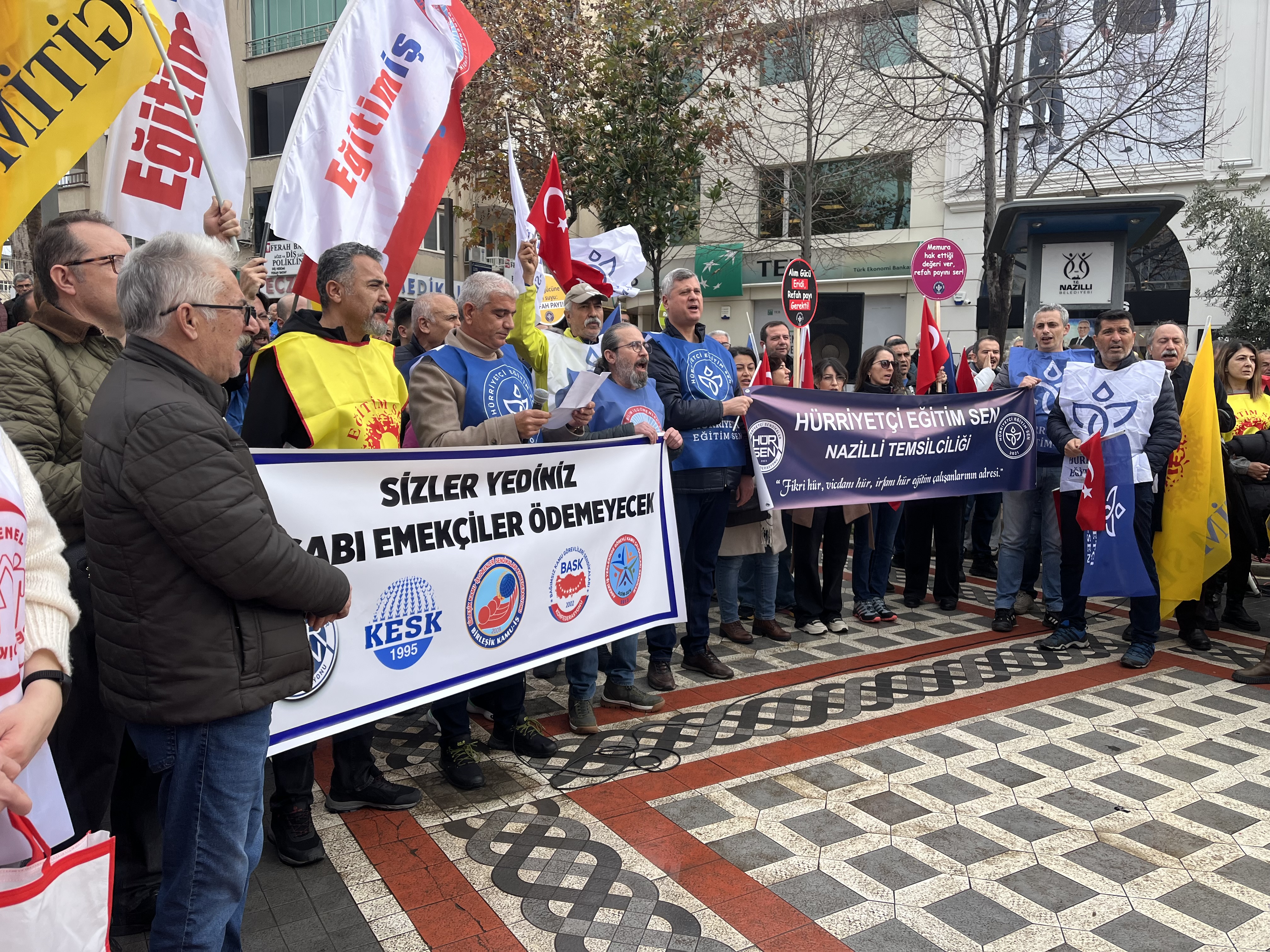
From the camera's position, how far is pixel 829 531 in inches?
265

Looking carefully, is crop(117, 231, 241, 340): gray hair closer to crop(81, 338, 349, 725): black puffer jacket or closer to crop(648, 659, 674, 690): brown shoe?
crop(81, 338, 349, 725): black puffer jacket

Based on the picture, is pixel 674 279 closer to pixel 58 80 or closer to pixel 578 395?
pixel 578 395

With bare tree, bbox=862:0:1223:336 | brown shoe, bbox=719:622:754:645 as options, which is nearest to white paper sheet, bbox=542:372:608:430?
brown shoe, bbox=719:622:754:645

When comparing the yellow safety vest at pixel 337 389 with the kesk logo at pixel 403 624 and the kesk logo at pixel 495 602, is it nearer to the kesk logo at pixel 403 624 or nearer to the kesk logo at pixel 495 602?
the kesk logo at pixel 403 624

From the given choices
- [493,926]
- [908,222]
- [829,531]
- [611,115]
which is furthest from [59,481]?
[908,222]

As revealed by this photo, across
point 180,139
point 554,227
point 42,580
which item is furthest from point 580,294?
point 42,580

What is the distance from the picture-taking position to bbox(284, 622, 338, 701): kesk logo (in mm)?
3309

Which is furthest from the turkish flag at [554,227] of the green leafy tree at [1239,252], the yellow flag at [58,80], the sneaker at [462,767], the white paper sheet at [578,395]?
the green leafy tree at [1239,252]

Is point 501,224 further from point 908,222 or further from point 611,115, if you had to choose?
point 908,222

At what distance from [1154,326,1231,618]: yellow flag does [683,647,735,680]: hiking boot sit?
2.93 m

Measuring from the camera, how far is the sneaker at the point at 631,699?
16.5ft

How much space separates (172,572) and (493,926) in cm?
162

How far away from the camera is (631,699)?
5.06 meters

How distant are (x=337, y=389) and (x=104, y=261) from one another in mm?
890
